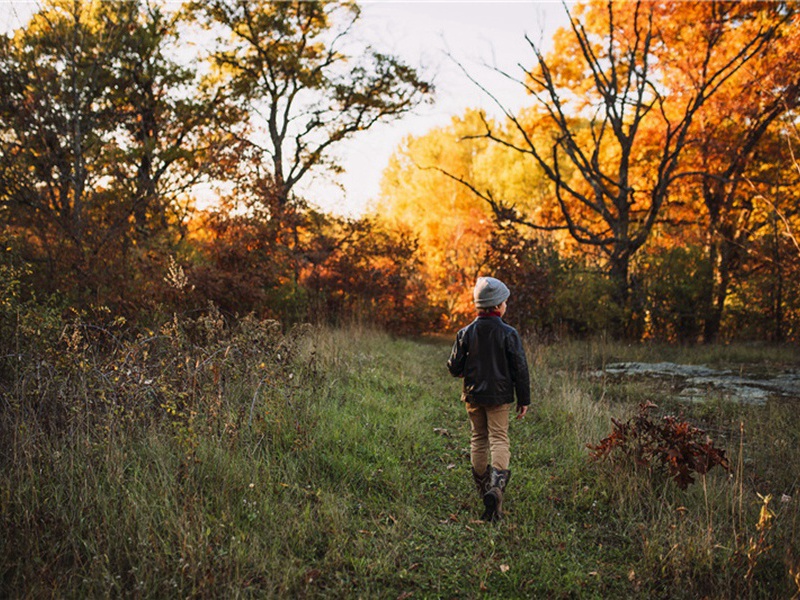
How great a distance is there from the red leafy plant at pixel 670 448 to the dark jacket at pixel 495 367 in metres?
0.88

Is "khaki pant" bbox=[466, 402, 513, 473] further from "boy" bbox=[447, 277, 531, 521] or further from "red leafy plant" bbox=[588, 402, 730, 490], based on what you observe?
"red leafy plant" bbox=[588, 402, 730, 490]

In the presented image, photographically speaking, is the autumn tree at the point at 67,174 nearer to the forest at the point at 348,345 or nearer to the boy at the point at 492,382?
the forest at the point at 348,345

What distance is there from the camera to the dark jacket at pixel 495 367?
4.24m

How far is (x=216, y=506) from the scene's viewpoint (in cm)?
351

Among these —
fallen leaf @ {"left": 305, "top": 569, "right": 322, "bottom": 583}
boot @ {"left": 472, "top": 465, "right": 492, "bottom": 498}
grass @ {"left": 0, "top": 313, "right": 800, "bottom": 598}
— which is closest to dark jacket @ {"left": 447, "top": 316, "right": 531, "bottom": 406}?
boot @ {"left": 472, "top": 465, "right": 492, "bottom": 498}

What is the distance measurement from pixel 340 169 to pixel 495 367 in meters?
16.4

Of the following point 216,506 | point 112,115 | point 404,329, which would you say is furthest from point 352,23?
point 216,506

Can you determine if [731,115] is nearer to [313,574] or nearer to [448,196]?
[313,574]

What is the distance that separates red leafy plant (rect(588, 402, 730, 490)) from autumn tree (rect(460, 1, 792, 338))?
8163 millimetres

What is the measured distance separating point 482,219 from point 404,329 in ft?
30.6

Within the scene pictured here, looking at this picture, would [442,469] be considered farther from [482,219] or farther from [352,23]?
[482,219]

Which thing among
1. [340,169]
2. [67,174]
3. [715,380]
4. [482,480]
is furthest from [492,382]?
[340,169]

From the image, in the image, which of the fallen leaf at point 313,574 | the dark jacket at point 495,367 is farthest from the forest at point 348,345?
the dark jacket at point 495,367

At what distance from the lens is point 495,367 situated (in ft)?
14.0
